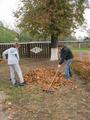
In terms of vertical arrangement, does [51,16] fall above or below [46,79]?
above

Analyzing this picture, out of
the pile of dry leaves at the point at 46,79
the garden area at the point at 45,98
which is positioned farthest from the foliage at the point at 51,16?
the garden area at the point at 45,98

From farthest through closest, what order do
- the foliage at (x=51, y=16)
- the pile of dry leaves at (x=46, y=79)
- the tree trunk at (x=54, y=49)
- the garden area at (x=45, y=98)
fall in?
1. the tree trunk at (x=54, y=49)
2. the foliage at (x=51, y=16)
3. the pile of dry leaves at (x=46, y=79)
4. the garden area at (x=45, y=98)

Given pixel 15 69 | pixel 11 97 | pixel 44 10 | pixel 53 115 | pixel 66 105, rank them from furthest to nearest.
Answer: pixel 44 10, pixel 15 69, pixel 11 97, pixel 66 105, pixel 53 115

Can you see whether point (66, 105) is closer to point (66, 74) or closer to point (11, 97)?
point (11, 97)

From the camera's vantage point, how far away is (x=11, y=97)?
12.7 m

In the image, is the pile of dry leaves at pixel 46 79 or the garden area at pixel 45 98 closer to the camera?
the garden area at pixel 45 98

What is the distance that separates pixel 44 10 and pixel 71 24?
2.23 meters

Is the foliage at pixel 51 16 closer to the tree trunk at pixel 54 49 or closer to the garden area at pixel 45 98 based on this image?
the tree trunk at pixel 54 49

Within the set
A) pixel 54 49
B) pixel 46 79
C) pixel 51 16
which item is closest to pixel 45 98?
pixel 46 79

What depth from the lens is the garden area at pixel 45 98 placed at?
10359mm

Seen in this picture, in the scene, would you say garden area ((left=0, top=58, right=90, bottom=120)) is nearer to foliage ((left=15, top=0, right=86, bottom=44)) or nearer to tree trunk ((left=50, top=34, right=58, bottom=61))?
foliage ((left=15, top=0, right=86, bottom=44))

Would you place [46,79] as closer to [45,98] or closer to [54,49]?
[45,98]

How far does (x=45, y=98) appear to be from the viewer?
12.5m

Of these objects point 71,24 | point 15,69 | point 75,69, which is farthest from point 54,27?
point 15,69
